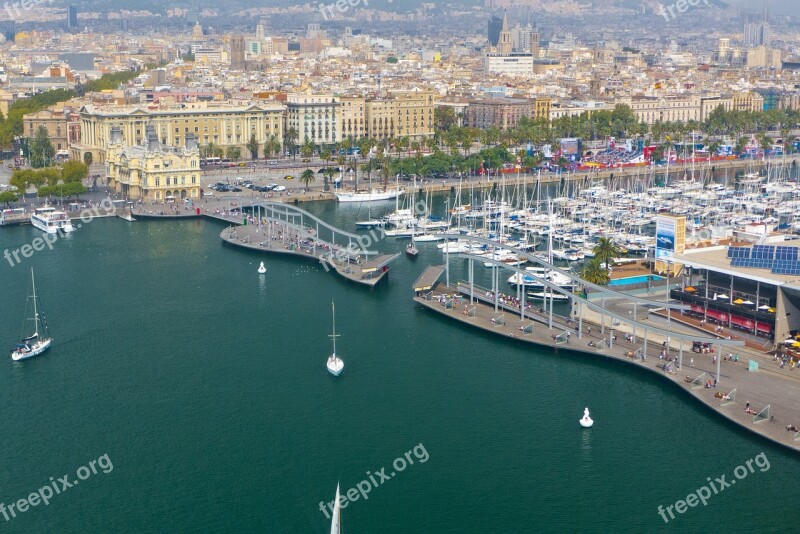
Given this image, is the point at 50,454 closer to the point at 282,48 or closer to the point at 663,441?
the point at 663,441

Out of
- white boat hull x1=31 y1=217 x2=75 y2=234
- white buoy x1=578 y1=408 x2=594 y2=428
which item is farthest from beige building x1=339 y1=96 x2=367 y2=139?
white buoy x1=578 y1=408 x2=594 y2=428

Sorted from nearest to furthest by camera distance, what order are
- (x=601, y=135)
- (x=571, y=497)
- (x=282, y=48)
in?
(x=571, y=497)
(x=601, y=135)
(x=282, y=48)

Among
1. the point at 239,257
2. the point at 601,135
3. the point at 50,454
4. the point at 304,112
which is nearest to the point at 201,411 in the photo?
the point at 50,454

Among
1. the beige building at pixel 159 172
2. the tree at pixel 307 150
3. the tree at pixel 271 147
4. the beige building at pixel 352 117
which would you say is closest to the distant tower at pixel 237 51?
the beige building at pixel 352 117

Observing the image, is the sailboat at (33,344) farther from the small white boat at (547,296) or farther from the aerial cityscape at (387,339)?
the small white boat at (547,296)

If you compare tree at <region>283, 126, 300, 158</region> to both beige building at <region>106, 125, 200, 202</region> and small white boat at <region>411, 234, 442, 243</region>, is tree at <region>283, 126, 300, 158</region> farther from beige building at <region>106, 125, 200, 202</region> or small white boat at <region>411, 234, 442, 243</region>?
small white boat at <region>411, 234, 442, 243</region>

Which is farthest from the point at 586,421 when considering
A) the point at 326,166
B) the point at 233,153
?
the point at 233,153
